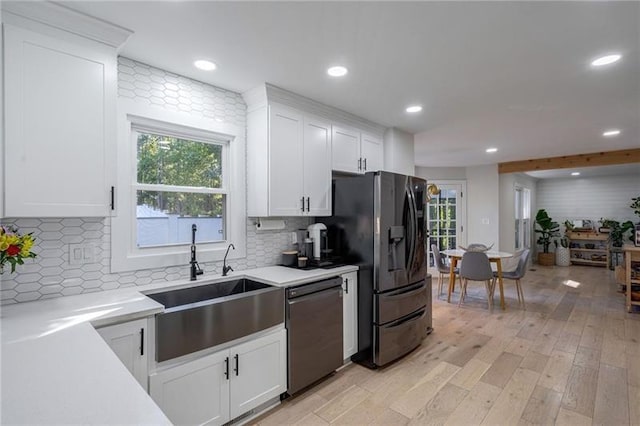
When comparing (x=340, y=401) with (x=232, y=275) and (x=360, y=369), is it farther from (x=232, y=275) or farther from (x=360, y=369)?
(x=232, y=275)

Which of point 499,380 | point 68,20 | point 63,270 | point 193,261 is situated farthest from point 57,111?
point 499,380

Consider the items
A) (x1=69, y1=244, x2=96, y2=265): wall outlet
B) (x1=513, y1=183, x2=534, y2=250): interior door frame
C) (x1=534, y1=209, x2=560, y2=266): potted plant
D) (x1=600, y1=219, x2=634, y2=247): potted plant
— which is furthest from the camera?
(x1=534, y1=209, x2=560, y2=266): potted plant

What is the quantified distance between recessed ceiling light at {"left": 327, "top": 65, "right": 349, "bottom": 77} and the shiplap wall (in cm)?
924

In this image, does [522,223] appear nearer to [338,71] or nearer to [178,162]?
[338,71]

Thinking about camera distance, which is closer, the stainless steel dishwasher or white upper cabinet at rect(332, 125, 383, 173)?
the stainless steel dishwasher

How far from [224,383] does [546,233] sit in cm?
950

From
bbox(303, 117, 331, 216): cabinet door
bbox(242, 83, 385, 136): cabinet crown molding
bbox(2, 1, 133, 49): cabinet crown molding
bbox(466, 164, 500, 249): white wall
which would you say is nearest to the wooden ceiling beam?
bbox(466, 164, 500, 249): white wall

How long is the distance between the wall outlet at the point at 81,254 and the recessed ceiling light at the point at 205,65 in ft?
4.61

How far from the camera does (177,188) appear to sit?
2.46 meters

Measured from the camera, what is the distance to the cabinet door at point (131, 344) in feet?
5.08

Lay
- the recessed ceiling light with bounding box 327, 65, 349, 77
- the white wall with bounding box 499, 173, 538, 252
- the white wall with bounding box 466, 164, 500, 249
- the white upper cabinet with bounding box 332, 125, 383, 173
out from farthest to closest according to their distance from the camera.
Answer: the white wall with bounding box 499, 173, 538, 252 → the white wall with bounding box 466, 164, 500, 249 → the white upper cabinet with bounding box 332, 125, 383, 173 → the recessed ceiling light with bounding box 327, 65, 349, 77

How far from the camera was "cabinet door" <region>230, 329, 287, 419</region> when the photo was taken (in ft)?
6.57

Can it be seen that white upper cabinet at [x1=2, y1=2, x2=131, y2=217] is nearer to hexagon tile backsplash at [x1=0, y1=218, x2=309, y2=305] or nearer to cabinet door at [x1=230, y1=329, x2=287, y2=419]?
hexagon tile backsplash at [x1=0, y1=218, x2=309, y2=305]

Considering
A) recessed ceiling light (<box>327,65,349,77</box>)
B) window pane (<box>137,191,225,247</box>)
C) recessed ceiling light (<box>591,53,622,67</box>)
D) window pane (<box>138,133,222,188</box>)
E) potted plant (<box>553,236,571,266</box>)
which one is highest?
recessed ceiling light (<box>327,65,349,77</box>)
